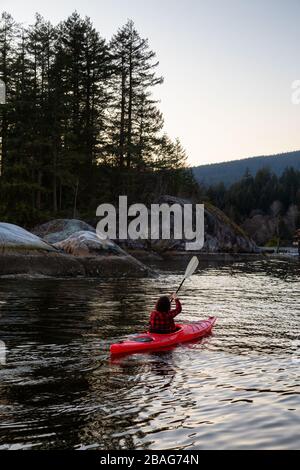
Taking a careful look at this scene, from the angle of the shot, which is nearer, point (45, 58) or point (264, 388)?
point (264, 388)

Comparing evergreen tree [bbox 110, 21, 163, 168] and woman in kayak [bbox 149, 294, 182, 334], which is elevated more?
evergreen tree [bbox 110, 21, 163, 168]

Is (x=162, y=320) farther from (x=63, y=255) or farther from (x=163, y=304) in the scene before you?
(x=63, y=255)

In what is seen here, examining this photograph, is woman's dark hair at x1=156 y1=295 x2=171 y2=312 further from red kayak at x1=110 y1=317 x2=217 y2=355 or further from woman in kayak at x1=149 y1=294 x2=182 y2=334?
red kayak at x1=110 y1=317 x2=217 y2=355

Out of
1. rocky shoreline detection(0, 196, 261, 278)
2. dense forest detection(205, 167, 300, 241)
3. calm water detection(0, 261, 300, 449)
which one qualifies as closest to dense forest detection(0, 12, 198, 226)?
rocky shoreline detection(0, 196, 261, 278)

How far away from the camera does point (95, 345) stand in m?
10.1

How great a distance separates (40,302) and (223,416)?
10.2m

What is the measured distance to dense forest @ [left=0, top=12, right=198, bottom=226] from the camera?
37.8 meters

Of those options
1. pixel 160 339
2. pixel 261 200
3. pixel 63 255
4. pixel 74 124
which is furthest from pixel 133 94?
pixel 261 200

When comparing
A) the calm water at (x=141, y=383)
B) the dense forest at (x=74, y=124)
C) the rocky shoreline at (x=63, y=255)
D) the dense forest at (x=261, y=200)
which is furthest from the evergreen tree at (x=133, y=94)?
the dense forest at (x=261, y=200)

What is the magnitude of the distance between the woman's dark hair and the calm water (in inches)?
32.5

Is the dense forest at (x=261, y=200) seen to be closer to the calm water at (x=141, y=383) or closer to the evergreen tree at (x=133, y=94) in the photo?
the evergreen tree at (x=133, y=94)

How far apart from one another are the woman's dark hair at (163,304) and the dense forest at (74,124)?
86.8ft
